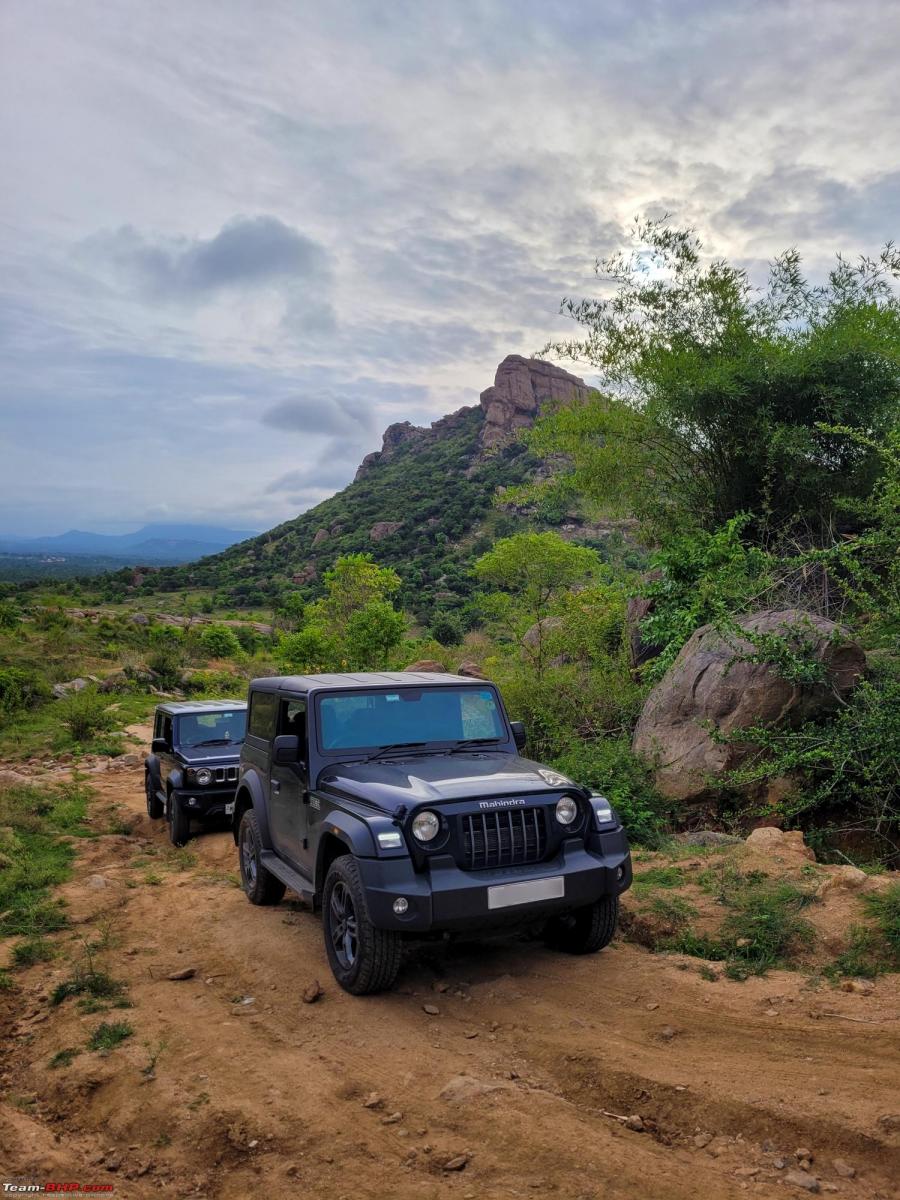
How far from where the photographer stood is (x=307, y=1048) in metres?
4.20

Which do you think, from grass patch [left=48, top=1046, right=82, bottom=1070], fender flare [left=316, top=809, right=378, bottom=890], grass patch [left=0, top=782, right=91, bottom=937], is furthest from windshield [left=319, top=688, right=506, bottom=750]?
grass patch [left=0, top=782, right=91, bottom=937]

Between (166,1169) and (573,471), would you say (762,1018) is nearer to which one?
(166,1169)

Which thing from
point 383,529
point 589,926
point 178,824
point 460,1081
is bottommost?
point 178,824

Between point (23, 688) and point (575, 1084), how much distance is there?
21.2m

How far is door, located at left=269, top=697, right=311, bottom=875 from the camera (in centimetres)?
565

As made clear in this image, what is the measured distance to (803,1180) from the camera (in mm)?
2955

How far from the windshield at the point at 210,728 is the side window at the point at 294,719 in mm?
4243

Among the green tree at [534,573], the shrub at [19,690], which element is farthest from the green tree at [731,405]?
the shrub at [19,690]

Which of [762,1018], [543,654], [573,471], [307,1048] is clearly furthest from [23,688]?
[762,1018]

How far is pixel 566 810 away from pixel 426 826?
938 millimetres

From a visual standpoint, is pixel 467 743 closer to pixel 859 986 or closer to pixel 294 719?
pixel 294 719

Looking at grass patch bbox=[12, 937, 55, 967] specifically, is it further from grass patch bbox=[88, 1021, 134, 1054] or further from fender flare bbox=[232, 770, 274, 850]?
fender flare bbox=[232, 770, 274, 850]

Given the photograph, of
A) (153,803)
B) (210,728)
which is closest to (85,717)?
(153,803)

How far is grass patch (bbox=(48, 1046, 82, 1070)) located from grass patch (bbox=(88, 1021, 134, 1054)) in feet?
0.27
